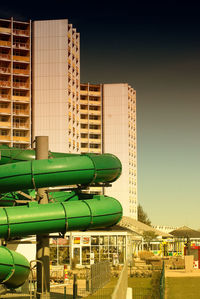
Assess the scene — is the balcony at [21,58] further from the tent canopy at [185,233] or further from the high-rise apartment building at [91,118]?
the tent canopy at [185,233]

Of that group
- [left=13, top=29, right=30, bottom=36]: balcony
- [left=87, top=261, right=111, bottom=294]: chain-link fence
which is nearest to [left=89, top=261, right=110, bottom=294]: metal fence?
[left=87, top=261, right=111, bottom=294]: chain-link fence

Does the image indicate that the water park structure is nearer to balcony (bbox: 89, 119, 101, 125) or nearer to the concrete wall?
the concrete wall

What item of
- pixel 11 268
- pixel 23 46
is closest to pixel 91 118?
pixel 23 46

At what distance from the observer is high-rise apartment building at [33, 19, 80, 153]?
3910 inches

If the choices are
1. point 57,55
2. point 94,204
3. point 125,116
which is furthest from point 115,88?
point 94,204

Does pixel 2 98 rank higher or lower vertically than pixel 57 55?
lower

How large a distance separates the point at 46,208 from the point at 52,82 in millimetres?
78798

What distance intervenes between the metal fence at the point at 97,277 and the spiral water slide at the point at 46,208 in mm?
5622

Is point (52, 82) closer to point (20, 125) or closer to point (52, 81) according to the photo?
point (52, 81)

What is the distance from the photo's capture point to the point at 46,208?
72.7ft

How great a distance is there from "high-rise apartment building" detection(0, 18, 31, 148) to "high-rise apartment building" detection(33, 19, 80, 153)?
4.33 ft

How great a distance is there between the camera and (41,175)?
22031 millimetres

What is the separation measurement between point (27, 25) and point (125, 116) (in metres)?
30.9

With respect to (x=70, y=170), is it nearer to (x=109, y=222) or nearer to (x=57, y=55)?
(x=109, y=222)
